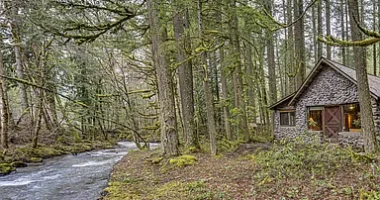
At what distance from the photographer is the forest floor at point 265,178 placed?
591 cm

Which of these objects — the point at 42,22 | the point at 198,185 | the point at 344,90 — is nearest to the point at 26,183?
the point at 42,22

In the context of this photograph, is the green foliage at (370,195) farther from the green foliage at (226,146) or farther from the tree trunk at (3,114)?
the tree trunk at (3,114)

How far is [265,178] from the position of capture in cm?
686

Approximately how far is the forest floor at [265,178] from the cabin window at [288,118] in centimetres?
932

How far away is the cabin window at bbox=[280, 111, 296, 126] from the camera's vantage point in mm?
17966

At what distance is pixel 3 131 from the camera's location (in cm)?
1384

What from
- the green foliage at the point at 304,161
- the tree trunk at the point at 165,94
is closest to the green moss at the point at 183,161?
the tree trunk at the point at 165,94

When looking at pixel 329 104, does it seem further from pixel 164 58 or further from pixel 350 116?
pixel 164 58

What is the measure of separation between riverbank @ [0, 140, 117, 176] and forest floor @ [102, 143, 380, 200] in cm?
605

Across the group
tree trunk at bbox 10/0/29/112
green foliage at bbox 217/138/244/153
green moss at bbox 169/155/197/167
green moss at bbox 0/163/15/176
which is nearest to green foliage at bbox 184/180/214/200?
green moss at bbox 169/155/197/167

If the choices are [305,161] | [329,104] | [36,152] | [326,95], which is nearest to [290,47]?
[326,95]

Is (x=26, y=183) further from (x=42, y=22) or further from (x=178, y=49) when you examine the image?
(x=178, y=49)

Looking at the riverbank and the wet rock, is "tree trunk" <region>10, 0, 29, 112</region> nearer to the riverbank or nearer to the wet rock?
the riverbank

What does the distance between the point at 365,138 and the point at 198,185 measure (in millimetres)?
5057
